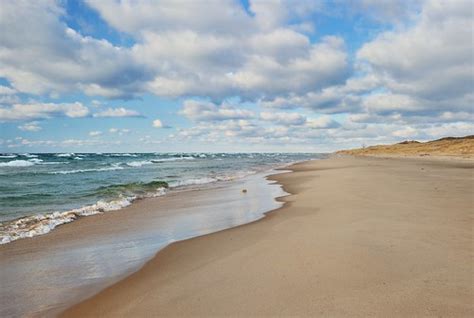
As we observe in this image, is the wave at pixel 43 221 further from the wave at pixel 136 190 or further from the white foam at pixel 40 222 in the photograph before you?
the wave at pixel 136 190

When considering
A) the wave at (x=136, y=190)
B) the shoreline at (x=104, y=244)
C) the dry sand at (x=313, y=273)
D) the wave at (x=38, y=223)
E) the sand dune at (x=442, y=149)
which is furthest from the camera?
the sand dune at (x=442, y=149)

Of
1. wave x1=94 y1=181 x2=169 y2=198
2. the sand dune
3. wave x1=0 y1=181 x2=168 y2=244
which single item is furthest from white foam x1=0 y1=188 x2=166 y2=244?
the sand dune

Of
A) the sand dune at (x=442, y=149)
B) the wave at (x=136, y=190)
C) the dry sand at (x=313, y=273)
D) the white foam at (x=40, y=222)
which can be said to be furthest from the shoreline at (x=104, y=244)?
the sand dune at (x=442, y=149)

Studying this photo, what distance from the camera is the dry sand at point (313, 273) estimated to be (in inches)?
151

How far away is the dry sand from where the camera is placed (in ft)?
12.6

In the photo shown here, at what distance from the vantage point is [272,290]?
4230 mm

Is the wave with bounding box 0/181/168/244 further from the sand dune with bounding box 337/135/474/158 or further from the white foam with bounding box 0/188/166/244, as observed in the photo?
the sand dune with bounding box 337/135/474/158

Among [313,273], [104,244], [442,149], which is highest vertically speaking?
[442,149]

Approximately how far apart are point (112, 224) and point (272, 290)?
266 inches

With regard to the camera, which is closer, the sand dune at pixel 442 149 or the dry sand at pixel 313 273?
the dry sand at pixel 313 273

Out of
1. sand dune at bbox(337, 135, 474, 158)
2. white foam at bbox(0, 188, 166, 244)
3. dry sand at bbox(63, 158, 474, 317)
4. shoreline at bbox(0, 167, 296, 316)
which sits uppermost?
sand dune at bbox(337, 135, 474, 158)

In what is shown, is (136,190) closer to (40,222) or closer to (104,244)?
(40,222)

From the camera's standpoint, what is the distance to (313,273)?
471 cm

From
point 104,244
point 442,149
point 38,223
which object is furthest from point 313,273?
point 442,149
